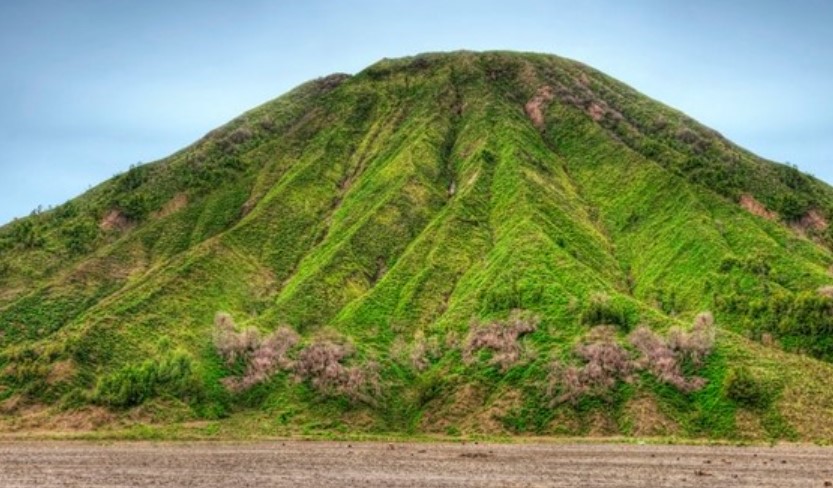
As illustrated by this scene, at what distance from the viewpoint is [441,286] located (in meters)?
117

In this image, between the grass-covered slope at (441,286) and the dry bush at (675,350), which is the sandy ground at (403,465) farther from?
the dry bush at (675,350)

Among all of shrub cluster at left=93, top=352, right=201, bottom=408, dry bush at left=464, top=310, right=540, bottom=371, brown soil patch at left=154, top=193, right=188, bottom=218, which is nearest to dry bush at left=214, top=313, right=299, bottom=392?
shrub cluster at left=93, top=352, right=201, bottom=408

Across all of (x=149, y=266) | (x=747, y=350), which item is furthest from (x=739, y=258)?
(x=149, y=266)

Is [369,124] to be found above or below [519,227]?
above

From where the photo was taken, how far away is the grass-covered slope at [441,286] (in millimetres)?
87625

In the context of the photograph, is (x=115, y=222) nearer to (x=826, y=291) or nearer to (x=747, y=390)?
(x=747, y=390)

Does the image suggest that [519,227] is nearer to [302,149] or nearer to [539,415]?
[539,415]

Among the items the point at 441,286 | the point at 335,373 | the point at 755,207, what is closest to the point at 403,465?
the point at 335,373

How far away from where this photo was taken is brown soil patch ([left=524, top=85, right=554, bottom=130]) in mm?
187750

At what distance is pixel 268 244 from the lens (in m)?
138

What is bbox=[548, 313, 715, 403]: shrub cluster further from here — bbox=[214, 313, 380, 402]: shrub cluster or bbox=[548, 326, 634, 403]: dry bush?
bbox=[214, 313, 380, 402]: shrub cluster

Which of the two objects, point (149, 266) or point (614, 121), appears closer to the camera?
point (149, 266)

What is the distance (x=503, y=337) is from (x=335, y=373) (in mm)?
21947

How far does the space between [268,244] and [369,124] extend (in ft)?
216
